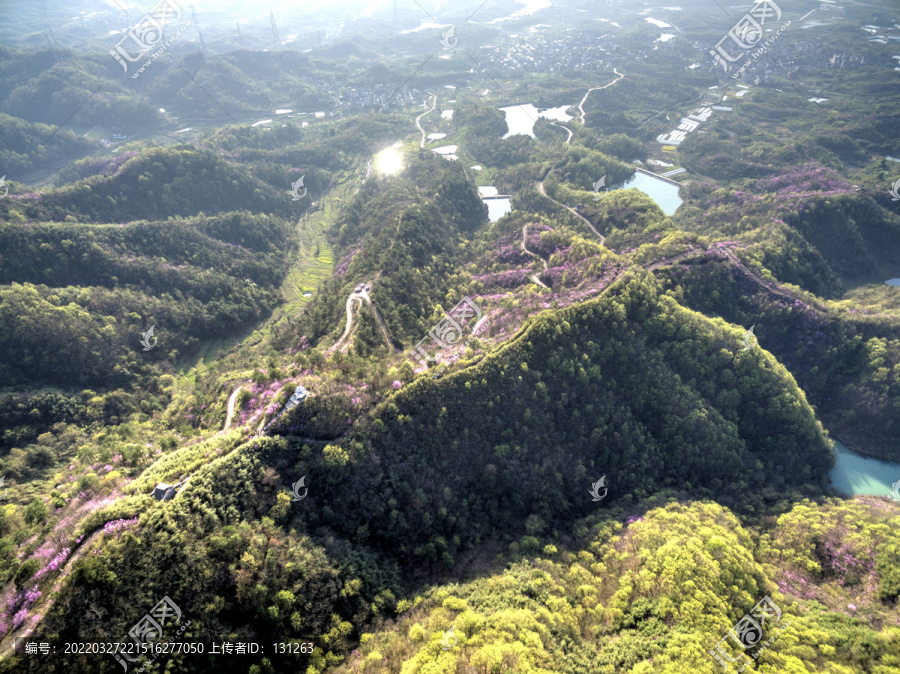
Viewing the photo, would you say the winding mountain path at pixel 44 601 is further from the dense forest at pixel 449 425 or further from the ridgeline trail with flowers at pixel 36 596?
the dense forest at pixel 449 425

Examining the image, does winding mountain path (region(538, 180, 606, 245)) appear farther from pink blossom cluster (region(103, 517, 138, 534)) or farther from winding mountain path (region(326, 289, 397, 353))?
pink blossom cluster (region(103, 517, 138, 534))

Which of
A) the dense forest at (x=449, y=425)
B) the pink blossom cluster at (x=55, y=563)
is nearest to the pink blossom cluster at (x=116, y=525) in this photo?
the dense forest at (x=449, y=425)

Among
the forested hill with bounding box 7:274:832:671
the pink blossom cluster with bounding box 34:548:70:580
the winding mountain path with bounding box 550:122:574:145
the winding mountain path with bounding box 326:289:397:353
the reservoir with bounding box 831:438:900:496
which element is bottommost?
the reservoir with bounding box 831:438:900:496

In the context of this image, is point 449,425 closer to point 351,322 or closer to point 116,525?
point 351,322

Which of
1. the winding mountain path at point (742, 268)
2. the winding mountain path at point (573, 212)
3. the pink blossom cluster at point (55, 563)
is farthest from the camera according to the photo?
the winding mountain path at point (573, 212)

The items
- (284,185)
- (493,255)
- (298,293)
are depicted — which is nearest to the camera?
(493,255)

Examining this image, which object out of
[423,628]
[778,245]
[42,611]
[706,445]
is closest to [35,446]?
[42,611]

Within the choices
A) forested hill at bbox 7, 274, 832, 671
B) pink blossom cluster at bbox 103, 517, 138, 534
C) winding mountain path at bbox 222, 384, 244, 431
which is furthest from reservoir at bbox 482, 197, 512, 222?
pink blossom cluster at bbox 103, 517, 138, 534

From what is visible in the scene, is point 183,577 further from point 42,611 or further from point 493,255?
point 493,255

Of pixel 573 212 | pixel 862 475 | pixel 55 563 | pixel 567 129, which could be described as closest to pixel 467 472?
pixel 55 563
